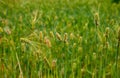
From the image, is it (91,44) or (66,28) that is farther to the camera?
(66,28)

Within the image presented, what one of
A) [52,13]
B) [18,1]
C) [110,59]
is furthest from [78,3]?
[110,59]

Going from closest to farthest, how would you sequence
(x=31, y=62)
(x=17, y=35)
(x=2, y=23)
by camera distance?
(x=31, y=62) < (x=17, y=35) < (x=2, y=23)

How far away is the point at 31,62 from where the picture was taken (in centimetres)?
Result: 282

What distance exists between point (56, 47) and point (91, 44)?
14.6 inches

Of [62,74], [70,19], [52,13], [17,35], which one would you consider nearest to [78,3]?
[52,13]

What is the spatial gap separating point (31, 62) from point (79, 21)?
207 centimetres

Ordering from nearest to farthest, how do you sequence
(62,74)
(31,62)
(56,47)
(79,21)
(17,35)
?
(62,74), (31,62), (56,47), (17,35), (79,21)

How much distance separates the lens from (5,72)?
102 inches

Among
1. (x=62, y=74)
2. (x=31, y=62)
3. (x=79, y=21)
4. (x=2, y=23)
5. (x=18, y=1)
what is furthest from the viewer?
(x=18, y=1)

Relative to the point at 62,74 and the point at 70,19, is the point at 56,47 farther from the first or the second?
the point at 70,19

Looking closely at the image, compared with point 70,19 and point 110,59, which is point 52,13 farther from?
point 110,59

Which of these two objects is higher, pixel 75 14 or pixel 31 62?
pixel 75 14

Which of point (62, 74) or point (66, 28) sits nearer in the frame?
point (62, 74)

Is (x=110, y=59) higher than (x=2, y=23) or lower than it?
lower
